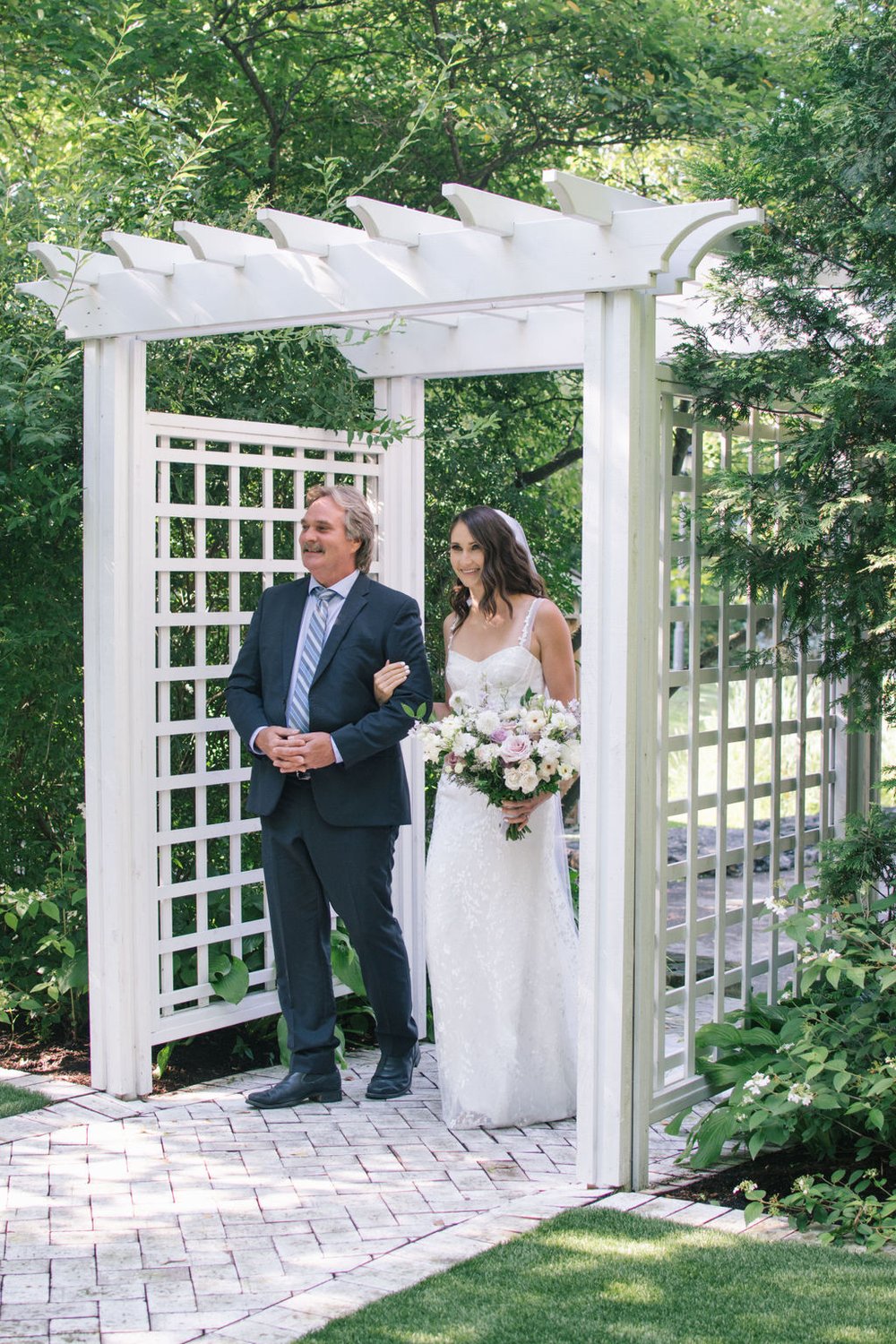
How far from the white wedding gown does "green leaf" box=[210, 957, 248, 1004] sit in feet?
2.66

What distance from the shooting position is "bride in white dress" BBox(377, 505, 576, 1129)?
190 inches

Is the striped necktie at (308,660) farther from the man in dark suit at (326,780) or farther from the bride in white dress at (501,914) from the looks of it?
the bride in white dress at (501,914)

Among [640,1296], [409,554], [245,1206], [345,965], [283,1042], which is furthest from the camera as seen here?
[409,554]

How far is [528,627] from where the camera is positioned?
493 cm

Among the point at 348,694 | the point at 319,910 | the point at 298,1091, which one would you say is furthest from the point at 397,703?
the point at 298,1091

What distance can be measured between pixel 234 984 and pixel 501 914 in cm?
110

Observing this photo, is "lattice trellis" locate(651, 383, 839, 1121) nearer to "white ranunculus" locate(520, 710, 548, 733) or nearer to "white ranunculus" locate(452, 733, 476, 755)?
"white ranunculus" locate(520, 710, 548, 733)

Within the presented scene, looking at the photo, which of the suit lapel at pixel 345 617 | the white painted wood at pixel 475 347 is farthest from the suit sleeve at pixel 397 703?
the white painted wood at pixel 475 347

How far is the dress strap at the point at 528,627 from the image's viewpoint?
16.2 ft

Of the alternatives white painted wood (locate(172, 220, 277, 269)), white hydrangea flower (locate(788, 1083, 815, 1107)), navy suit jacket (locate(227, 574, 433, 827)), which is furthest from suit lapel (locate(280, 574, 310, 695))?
white hydrangea flower (locate(788, 1083, 815, 1107))

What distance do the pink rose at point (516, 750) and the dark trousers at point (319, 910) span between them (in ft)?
2.04

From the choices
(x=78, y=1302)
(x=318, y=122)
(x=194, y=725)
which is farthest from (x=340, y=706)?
(x=318, y=122)

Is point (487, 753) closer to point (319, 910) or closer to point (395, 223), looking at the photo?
point (319, 910)

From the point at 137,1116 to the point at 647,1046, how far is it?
1730 millimetres
